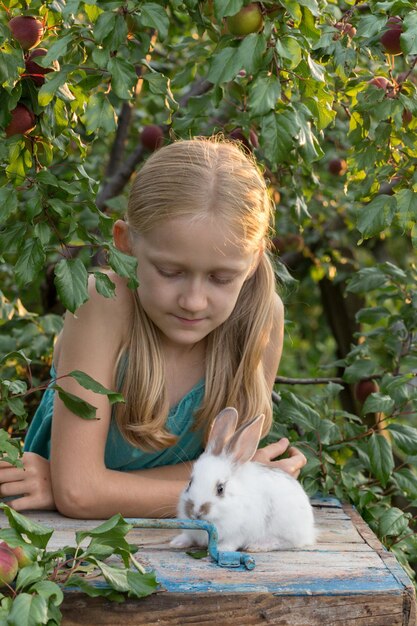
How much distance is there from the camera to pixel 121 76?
2.13 meters

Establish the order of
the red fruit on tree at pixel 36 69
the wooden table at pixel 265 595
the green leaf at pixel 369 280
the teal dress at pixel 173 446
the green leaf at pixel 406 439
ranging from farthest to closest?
the green leaf at pixel 369 280 → the green leaf at pixel 406 439 → the teal dress at pixel 173 446 → the red fruit on tree at pixel 36 69 → the wooden table at pixel 265 595

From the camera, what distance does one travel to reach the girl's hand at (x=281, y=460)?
98.3 inches

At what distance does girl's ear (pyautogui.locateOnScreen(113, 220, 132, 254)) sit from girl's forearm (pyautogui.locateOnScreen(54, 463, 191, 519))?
0.59 meters

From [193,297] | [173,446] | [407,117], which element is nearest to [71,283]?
[193,297]

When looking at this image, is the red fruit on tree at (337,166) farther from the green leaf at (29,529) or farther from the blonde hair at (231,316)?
the green leaf at (29,529)

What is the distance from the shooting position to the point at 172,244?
89.5 inches

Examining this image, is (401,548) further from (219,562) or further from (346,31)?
(346,31)

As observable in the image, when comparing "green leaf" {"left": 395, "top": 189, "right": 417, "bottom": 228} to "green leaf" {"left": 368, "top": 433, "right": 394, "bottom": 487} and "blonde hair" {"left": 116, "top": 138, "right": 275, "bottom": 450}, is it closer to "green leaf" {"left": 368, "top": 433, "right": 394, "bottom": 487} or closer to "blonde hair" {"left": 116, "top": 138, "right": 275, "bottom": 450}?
"blonde hair" {"left": 116, "top": 138, "right": 275, "bottom": 450}

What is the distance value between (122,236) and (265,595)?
1086 millimetres

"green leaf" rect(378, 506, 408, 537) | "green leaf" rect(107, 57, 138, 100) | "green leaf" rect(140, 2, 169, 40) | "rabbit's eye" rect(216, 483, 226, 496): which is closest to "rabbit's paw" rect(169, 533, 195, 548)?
"rabbit's eye" rect(216, 483, 226, 496)

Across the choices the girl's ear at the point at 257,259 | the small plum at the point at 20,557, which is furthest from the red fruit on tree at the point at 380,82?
the small plum at the point at 20,557

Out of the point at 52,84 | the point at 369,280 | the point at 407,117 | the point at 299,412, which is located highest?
the point at 52,84

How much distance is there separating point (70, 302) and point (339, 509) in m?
1.08

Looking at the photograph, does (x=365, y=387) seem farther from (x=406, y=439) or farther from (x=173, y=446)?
(x=173, y=446)
